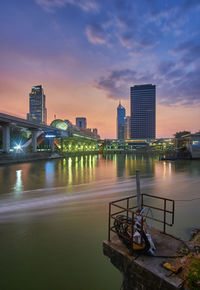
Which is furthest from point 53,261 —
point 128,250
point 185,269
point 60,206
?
point 60,206

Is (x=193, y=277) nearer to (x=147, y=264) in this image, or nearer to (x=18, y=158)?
(x=147, y=264)

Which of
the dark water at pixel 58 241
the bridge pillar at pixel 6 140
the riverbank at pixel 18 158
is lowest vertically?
the dark water at pixel 58 241

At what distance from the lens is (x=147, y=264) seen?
4.60m

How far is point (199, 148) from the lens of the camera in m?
65.5

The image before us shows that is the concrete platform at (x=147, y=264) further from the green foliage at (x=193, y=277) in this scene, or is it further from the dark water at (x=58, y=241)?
the dark water at (x=58, y=241)

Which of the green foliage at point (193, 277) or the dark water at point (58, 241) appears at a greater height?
the green foliage at point (193, 277)

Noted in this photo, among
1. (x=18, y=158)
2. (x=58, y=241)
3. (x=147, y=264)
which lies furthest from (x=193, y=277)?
(x=18, y=158)

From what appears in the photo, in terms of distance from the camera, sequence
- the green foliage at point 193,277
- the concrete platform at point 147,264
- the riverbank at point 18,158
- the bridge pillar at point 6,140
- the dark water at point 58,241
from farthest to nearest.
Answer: the bridge pillar at point 6,140
the riverbank at point 18,158
the dark water at point 58,241
the concrete platform at point 147,264
the green foliage at point 193,277

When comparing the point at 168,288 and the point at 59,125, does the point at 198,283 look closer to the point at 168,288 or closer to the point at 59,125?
the point at 168,288

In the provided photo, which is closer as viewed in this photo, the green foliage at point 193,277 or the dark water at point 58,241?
the green foliage at point 193,277

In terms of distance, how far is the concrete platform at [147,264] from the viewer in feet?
13.5

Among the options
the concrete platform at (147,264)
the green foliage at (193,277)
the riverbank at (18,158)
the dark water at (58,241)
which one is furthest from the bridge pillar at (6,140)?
the green foliage at (193,277)

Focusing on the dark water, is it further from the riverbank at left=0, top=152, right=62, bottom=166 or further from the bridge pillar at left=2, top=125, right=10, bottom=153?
the bridge pillar at left=2, top=125, right=10, bottom=153

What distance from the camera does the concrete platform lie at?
411 centimetres
